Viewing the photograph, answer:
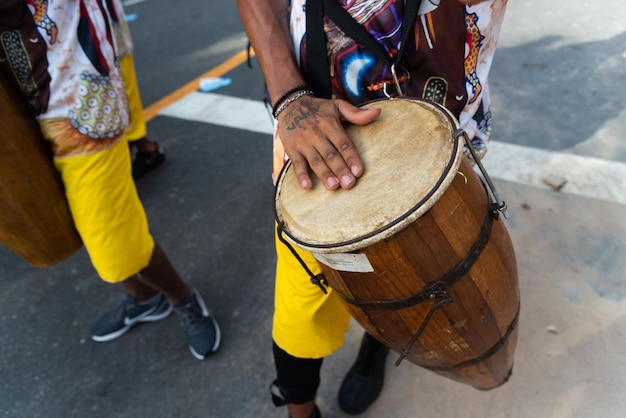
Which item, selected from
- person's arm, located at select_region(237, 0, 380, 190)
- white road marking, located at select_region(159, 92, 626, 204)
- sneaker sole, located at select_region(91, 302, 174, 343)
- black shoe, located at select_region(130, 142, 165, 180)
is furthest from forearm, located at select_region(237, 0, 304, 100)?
black shoe, located at select_region(130, 142, 165, 180)

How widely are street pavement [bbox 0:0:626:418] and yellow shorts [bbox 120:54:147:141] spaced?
0.39 m

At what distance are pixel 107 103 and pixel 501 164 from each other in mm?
1980

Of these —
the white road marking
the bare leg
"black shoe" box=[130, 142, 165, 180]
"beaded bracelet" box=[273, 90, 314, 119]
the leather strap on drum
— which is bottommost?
the white road marking

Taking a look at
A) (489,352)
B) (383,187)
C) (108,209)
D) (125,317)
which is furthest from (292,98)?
(125,317)

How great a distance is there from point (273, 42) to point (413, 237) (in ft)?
2.09

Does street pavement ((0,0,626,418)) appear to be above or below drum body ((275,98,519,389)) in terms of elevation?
below

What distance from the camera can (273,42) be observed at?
1.26m

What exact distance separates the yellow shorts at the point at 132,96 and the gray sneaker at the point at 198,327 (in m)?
0.87

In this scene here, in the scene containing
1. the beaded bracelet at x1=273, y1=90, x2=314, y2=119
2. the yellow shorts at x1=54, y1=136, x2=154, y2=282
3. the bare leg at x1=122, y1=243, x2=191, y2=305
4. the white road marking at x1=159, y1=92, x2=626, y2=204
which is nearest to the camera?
the beaded bracelet at x1=273, y1=90, x2=314, y2=119

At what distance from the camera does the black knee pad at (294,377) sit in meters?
1.46

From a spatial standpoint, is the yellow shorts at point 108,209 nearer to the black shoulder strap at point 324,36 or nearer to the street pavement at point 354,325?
the street pavement at point 354,325

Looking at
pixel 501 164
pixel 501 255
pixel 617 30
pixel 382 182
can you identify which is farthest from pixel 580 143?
pixel 382 182

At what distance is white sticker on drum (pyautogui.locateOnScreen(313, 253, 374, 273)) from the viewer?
3.26 ft

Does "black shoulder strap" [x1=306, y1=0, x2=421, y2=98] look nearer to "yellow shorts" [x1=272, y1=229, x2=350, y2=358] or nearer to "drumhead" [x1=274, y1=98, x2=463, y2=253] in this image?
"drumhead" [x1=274, y1=98, x2=463, y2=253]
